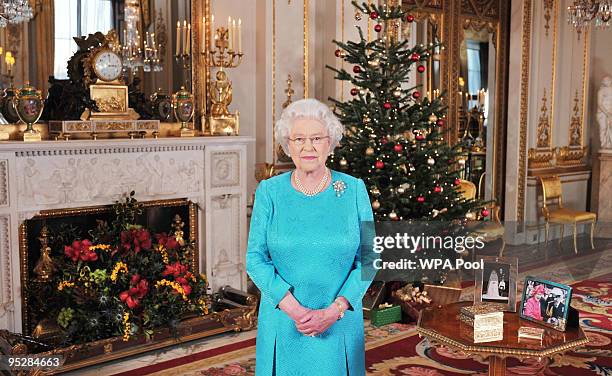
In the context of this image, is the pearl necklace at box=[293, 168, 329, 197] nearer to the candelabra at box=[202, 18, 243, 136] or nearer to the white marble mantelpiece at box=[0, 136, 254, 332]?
the white marble mantelpiece at box=[0, 136, 254, 332]

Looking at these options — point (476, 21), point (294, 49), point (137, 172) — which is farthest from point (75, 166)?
point (476, 21)

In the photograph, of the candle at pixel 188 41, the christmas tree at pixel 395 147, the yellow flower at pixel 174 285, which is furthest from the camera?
the candle at pixel 188 41

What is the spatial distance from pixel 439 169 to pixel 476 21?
374cm

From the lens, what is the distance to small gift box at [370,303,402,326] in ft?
18.9

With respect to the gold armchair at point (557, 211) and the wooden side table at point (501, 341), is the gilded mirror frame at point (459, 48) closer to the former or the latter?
the gold armchair at point (557, 211)

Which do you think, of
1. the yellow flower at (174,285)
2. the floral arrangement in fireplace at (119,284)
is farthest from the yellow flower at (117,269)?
the yellow flower at (174,285)

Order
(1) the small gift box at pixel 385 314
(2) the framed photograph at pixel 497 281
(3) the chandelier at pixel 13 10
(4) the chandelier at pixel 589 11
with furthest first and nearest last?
(4) the chandelier at pixel 589 11 → (1) the small gift box at pixel 385 314 → (3) the chandelier at pixel 13 10 → (2) the framed photograph at pixel 497 281

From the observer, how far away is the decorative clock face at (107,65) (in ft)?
17.7

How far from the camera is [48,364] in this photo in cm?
457

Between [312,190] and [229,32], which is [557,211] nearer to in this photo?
[229,32]

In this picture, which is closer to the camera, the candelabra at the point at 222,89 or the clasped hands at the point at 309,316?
the clasped hands at the point at 309,316

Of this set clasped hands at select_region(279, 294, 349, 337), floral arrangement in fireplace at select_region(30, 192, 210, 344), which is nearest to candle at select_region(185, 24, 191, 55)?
floral arrangement in fireplace at select_region(30, 192, 210, 344)

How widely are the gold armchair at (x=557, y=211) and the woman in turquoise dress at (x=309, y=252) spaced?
665 cm

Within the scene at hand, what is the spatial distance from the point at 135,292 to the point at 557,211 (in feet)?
19.5
